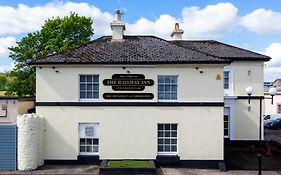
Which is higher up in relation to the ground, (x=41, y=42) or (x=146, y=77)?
(x=41, y=42)

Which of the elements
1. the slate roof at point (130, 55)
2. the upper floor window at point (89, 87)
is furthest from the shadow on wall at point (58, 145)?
the slate roof at point (130, 55)

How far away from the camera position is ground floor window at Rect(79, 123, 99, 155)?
15.9 metres

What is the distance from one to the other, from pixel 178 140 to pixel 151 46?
5.88m

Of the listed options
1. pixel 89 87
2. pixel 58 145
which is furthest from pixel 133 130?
pixel 58 145

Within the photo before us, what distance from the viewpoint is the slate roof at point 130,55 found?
15.6 metres

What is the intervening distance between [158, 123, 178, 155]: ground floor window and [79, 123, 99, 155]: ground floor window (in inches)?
134

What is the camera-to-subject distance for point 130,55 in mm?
16297

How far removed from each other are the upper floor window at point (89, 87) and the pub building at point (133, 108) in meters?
0.05

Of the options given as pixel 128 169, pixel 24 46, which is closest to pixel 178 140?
pixel 128 169

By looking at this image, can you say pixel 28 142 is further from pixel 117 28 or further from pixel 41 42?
pixel 41 42

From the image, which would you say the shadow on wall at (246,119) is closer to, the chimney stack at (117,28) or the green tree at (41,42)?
the chimney stack at (117,28)

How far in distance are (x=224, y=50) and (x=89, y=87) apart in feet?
38.4

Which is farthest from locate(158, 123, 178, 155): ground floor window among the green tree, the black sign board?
the green tree

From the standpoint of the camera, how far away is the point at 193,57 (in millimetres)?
15953
